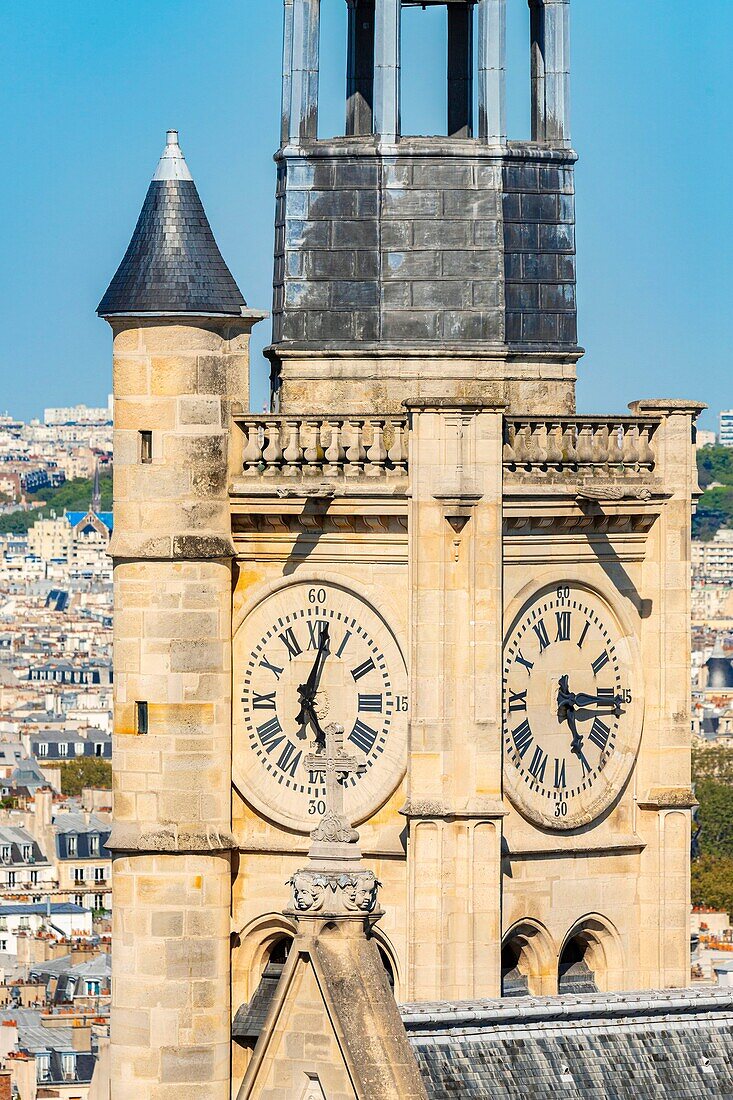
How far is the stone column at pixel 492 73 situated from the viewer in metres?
40.9

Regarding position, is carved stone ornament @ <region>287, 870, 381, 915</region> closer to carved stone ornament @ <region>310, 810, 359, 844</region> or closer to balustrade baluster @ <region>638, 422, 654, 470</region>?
carved stone ornament @ <region>310, 810, 359, 844</region>

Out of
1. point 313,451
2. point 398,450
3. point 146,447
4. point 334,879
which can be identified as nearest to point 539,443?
point 398,450

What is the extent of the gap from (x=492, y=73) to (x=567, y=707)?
5.92 m

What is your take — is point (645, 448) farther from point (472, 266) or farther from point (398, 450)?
point (398, 450)

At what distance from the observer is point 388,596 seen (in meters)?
40.2

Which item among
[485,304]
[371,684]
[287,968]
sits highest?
[485,304]

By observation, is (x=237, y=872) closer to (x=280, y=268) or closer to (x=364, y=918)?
(x=280, y=268)

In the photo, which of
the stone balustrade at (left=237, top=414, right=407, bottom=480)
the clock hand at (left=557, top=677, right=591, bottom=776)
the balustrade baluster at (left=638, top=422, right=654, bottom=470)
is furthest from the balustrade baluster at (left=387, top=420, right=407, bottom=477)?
the balustrade baluster at (left=638, top=422, right=654, bottom=470)

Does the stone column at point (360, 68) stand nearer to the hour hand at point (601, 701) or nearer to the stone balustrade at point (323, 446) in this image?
the stone balustrade at point (323, 446)

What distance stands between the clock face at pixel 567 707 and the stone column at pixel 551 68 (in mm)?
4485

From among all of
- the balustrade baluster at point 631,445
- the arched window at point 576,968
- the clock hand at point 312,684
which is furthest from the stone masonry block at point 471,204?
the arched window at point 576,968

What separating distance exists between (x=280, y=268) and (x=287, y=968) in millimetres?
10765

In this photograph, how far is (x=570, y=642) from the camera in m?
40.9

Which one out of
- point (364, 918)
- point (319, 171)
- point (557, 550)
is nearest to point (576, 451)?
point (557, 550)
